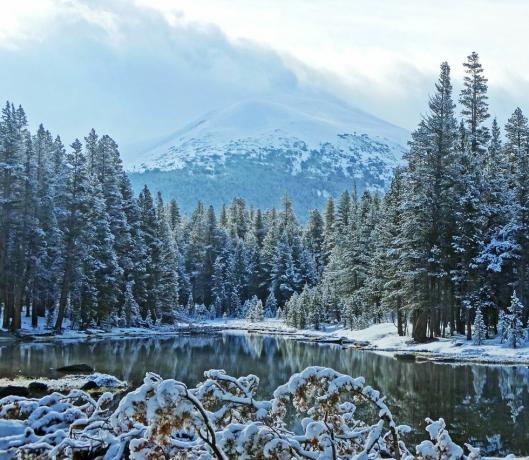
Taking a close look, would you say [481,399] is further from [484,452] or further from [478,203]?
[478,203]

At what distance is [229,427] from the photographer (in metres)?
6.25

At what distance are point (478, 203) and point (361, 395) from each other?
41.6m

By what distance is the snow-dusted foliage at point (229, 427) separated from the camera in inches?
204

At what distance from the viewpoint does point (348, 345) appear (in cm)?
4947

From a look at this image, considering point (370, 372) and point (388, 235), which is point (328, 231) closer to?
point (388, 235)

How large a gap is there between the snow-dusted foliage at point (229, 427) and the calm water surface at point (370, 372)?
31.4ft

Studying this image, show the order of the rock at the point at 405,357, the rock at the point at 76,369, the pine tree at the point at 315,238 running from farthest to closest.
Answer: the pine tree at the point at 315,238
the rock at the point at 405,357
the rock at the point at 76,369

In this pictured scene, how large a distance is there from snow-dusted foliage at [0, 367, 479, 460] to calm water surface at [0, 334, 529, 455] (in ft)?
31.4

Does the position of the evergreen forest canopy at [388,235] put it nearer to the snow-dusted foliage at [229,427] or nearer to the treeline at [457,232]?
the treeline at [457,232]

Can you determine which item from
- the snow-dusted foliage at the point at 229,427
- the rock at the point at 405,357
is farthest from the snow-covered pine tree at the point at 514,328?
the snow-dusted foliage at the point at 229,427

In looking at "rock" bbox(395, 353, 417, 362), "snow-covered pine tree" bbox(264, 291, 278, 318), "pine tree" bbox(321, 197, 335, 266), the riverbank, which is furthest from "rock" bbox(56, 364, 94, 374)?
"pine tree" bbox(321, 197, 335, 266)

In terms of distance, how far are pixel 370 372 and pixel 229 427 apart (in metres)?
25.1

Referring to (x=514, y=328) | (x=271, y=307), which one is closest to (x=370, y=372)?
(x=514, y=328)

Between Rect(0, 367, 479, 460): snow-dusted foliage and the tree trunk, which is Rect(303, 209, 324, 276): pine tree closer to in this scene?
the tree trunk
